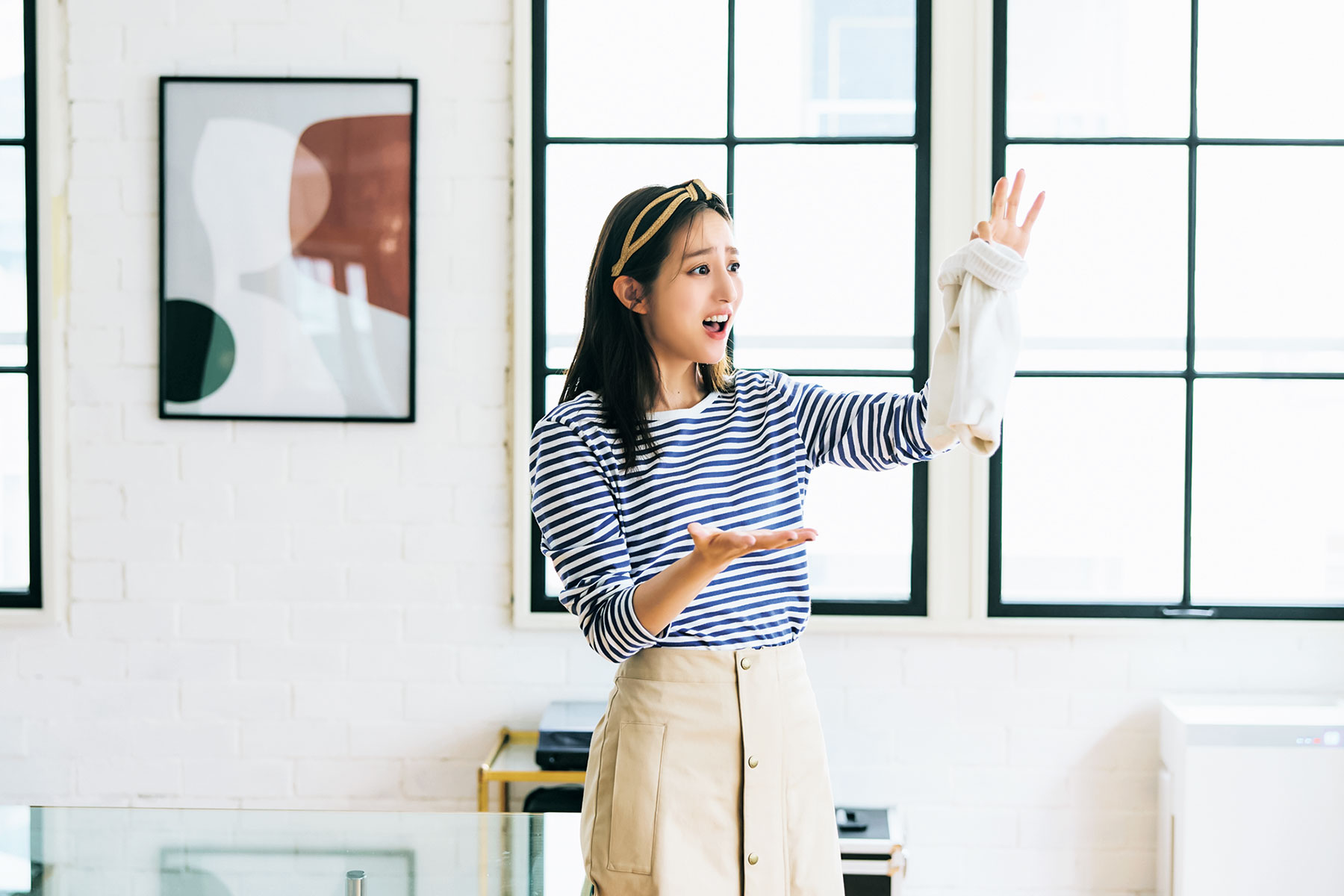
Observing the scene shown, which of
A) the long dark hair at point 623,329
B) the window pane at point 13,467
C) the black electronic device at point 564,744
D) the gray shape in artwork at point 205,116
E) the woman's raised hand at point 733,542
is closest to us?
the woman's raised hand at point 733,542

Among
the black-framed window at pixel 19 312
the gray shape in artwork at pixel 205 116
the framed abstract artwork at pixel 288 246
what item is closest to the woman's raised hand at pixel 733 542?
the framed abstract artwork at pixel 288 246

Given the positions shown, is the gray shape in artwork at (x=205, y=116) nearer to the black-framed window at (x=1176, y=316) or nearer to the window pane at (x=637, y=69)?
the window pane at (x=637, y=69)

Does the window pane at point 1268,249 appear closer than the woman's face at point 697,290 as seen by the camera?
No

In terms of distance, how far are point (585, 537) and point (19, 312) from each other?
219cm

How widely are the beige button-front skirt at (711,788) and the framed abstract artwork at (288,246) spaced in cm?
154

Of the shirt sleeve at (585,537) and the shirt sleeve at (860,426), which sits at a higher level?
the shirt sleeve at (860,426)

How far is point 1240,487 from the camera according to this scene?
259cm

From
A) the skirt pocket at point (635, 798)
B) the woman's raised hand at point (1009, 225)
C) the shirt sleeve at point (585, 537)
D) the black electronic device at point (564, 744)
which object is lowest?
the black electronic device at point (564, 744)

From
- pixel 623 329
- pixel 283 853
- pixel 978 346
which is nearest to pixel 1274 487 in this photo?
pixel 978 346

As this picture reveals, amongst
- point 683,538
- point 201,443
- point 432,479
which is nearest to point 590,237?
point 432,479

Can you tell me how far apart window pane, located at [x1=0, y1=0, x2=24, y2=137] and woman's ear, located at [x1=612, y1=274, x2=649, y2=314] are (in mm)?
2143

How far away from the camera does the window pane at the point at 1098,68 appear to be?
2.55 meters

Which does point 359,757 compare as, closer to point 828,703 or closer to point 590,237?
point 828,703

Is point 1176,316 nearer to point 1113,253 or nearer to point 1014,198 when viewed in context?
point 1113,253
